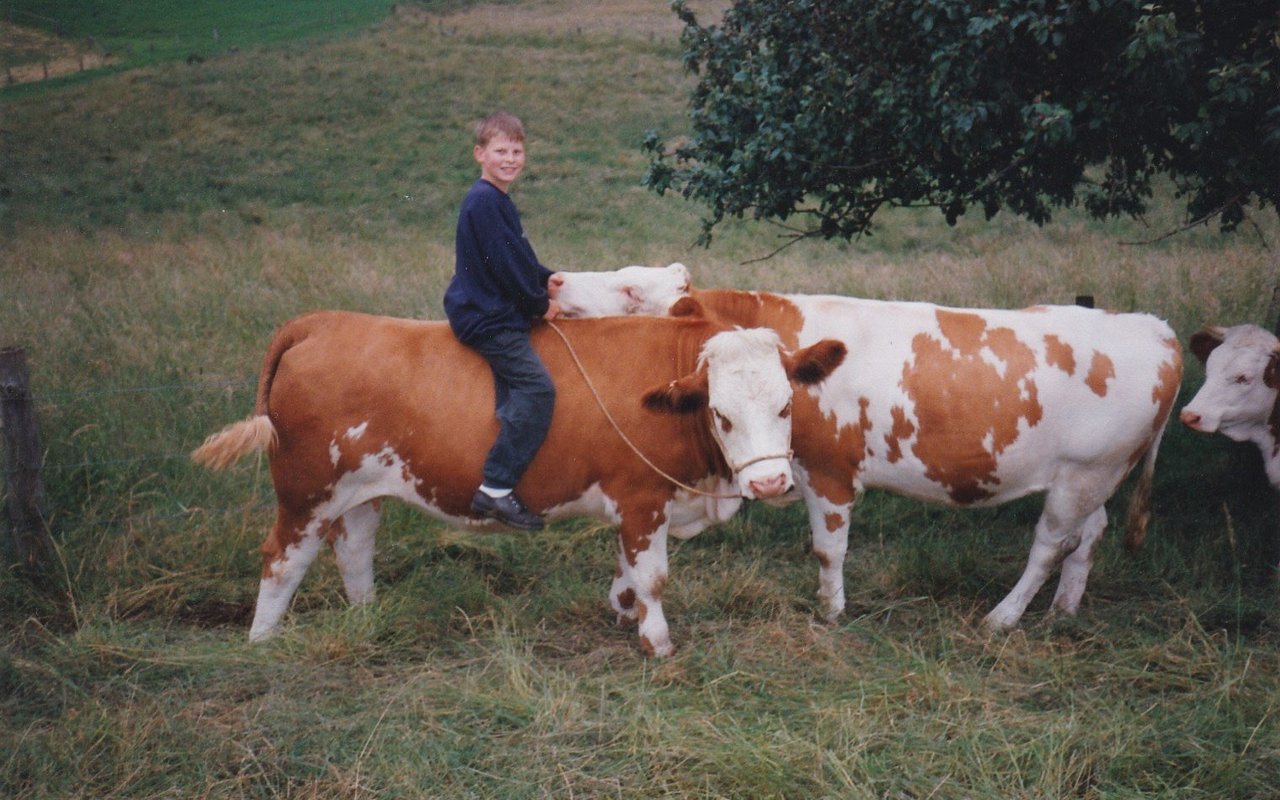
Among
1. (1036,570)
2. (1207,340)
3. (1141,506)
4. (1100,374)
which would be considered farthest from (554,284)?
(1207,340)

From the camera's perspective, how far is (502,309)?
5086 millimetres

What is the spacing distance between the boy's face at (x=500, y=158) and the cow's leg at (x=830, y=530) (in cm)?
215

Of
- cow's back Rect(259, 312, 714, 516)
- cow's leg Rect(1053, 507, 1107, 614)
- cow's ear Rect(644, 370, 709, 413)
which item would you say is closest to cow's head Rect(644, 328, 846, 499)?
cow's ear Rect(644, 370, 709, 413)

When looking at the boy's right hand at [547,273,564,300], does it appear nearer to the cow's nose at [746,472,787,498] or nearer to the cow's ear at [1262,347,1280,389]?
the cow's nose at [746,472,787,498]

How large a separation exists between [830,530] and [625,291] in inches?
65.4

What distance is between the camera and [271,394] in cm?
525

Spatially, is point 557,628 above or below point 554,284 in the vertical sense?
below

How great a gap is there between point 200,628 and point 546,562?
6.53 ft

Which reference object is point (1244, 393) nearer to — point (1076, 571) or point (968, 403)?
point (1076, 571)

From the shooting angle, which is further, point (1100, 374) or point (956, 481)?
point (956, 481)

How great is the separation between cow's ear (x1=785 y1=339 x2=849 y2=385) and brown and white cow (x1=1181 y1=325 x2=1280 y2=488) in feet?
7.56

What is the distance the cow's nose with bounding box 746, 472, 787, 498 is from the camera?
182 inches

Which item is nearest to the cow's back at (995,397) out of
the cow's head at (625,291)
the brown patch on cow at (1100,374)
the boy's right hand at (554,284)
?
the brown patch on cow at (1100,374)

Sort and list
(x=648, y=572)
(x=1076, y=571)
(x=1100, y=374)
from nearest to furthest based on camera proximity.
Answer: (x=648, y=572) → (x=1100, y=374) → (x=1076, y=571)
